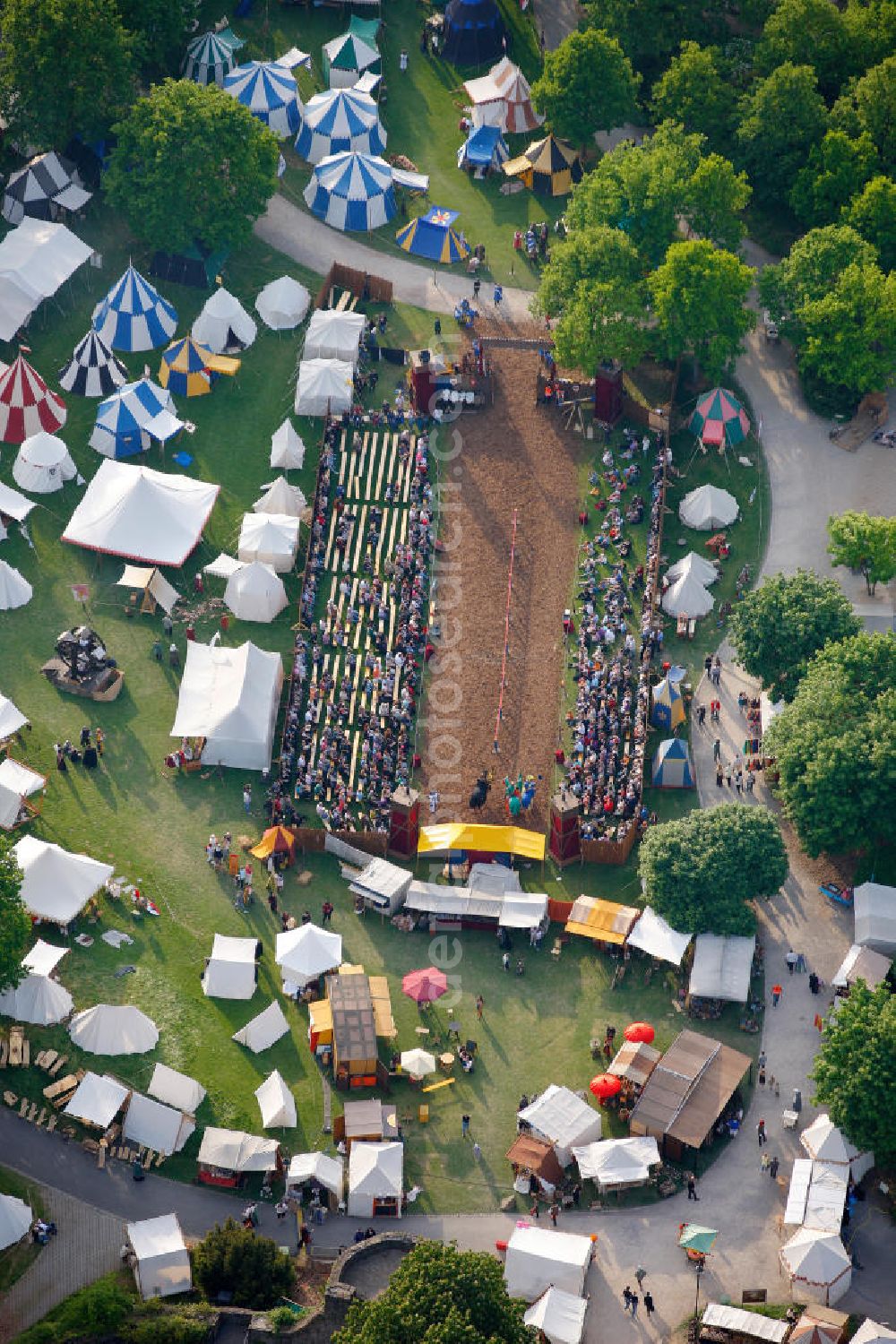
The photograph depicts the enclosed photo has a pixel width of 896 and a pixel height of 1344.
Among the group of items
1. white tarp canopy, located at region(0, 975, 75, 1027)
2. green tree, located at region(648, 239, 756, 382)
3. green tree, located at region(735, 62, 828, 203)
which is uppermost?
green tree, located at region(735, 62, 828, 203)

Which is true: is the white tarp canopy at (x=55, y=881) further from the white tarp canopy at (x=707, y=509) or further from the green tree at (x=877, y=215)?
the green tree at (x=877, y=215)

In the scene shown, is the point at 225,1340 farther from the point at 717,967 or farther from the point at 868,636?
the point at 868,636

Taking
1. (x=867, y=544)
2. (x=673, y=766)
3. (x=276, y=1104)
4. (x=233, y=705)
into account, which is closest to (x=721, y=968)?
(x=673, y=766)

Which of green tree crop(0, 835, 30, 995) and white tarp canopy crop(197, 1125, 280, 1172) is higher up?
green tree crop(0, 835, 30, 995)

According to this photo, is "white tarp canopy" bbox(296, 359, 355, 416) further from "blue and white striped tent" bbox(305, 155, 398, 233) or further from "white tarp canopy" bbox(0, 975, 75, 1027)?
"white tarp canopy" bbox(0, 975, 75, 1027)

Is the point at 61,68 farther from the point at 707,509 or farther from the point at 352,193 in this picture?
the point at 707,509

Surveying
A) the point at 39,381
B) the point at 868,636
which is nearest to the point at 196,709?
the point at 39,381

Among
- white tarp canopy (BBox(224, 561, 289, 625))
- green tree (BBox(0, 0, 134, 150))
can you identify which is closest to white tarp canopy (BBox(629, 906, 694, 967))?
white tarp canopy (BBox(224, 561, 289, 625))
